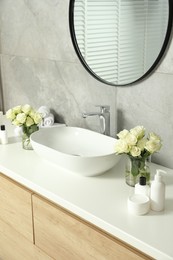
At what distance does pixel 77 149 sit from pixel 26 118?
31cm

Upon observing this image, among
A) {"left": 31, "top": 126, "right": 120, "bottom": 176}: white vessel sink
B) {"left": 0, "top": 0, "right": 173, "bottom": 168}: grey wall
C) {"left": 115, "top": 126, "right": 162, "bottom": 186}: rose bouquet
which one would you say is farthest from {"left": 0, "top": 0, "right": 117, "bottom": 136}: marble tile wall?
{"left": 115, "top": 126, "right": 162, "bottom": 186}: rose bouquet

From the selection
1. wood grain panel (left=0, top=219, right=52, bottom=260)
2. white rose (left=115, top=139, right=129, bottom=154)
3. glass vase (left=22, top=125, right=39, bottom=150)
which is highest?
white rose (left=115, top=139, right=129, bottom=154)

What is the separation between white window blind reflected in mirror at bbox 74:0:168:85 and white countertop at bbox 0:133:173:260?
476mm

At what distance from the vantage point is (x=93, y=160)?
4.59 feet

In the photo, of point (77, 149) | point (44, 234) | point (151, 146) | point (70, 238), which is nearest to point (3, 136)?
point (77, 149)

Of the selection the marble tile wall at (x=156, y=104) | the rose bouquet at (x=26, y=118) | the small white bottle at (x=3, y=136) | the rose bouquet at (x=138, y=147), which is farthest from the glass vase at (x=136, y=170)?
the small white bottle at (x=3, y=136)

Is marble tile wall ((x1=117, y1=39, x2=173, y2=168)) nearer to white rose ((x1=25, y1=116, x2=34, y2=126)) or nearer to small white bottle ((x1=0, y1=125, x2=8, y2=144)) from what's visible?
white rose ((x1=25, y1=116, x2=34, y2=126))

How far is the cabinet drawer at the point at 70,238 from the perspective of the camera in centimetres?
118

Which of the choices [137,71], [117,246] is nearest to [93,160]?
[117,246]

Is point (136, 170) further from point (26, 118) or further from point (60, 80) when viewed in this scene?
point (60, 80)

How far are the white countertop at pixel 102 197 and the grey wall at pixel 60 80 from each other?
263 millimetres

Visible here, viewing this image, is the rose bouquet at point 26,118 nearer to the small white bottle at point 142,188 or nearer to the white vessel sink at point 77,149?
the white vessel sink at point 77,149

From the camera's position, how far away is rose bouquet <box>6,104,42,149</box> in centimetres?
176

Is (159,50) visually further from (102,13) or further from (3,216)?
(3,216)
